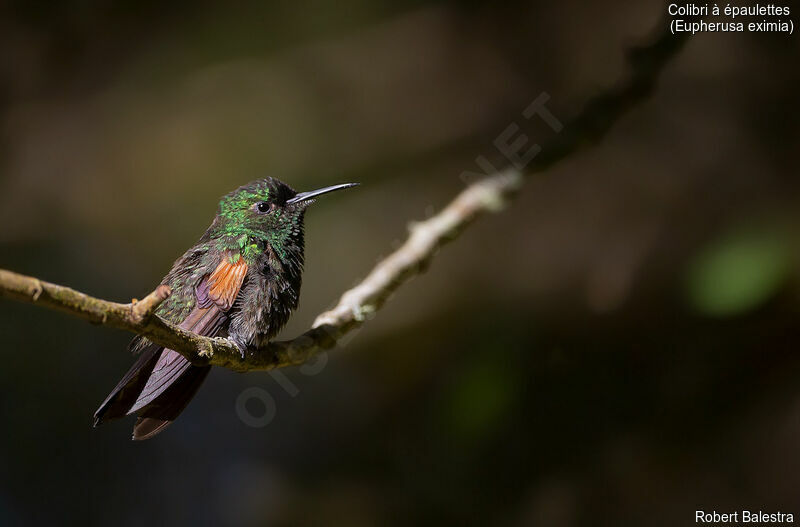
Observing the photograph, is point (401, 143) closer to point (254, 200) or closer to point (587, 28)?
point (587, 28)

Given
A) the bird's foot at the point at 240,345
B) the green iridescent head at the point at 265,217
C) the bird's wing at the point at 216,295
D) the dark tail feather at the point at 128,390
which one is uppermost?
the green iridescent head at the point at 265,217

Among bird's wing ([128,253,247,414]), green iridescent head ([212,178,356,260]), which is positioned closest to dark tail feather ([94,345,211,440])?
bird's wing ([128,253,247,414])

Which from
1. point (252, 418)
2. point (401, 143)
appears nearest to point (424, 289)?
point (401, 143)

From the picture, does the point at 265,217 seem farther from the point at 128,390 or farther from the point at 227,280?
the point at 128,390

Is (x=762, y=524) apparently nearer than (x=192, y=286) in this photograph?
No

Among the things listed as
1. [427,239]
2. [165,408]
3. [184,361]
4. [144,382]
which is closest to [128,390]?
[144,382]

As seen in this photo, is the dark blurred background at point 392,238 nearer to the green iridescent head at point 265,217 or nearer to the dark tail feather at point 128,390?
the green iridescent head at point 265,217

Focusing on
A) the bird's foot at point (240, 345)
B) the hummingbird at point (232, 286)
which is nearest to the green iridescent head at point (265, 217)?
the hummingbird at point (232, 286)

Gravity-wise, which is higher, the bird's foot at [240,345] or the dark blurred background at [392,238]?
the dark blurred background at [392,238]
